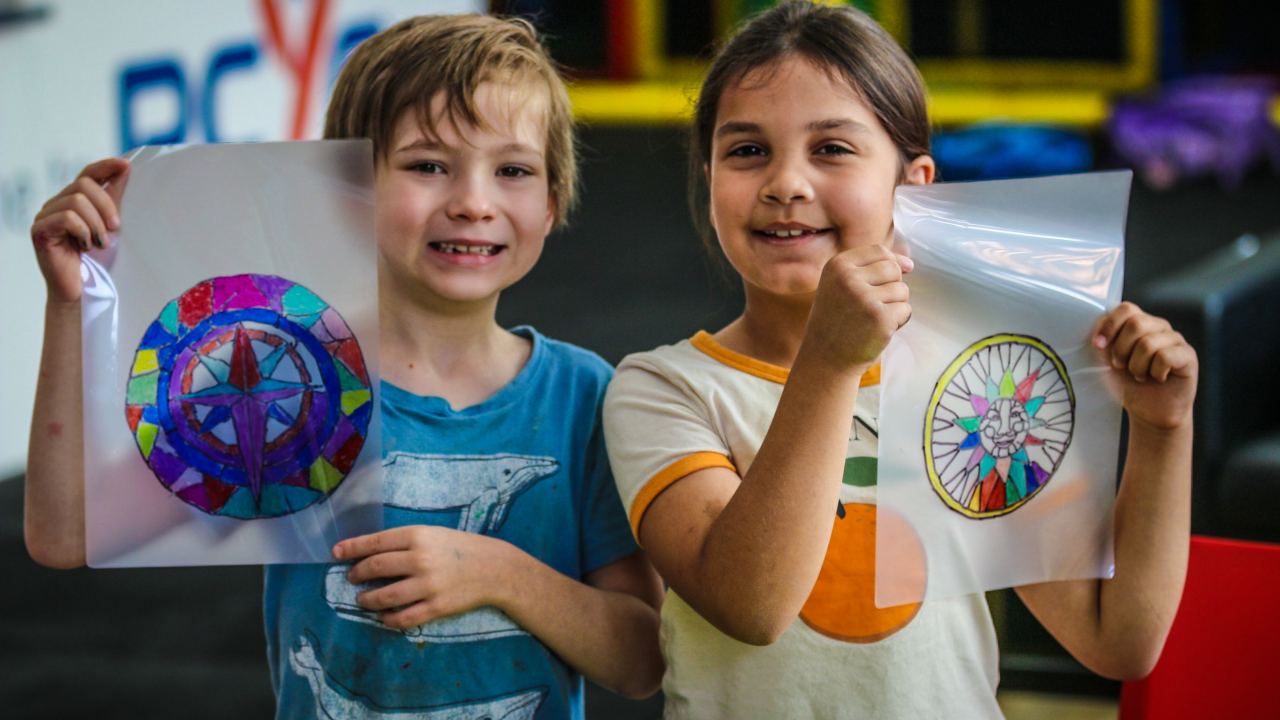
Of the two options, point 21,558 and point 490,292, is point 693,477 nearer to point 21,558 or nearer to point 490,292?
point 490,292

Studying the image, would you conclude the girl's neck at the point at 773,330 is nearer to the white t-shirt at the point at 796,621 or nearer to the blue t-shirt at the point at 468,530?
the white t-shirt at the point at 796,621

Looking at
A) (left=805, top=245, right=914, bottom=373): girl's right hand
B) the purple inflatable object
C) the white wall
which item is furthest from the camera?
the purple inflatable object

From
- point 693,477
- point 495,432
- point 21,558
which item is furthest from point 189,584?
point 693,477

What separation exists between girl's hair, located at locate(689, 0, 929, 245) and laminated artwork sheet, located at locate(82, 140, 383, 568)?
1.07 feet

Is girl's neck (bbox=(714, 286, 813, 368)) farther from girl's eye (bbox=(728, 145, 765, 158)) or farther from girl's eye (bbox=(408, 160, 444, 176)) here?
girl's eye (bbox=(408, 160, 444, 176))

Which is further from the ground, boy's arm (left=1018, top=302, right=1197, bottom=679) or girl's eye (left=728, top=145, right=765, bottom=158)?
girl's eye (left=728, top=145, right=765, bottom=158)

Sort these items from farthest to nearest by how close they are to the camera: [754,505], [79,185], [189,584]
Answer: [189,584], [79,185], [754,505]

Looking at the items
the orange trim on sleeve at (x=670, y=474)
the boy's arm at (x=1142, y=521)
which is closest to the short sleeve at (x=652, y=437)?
the orange trim on sleeve at (x=670, y=474)

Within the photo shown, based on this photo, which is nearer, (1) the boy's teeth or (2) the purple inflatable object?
(1) the boy's teeth

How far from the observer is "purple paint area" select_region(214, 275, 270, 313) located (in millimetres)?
1085

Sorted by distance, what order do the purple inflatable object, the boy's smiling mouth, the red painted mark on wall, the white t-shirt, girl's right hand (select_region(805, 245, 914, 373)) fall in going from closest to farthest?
1. girl's right hand (select_region(805, 245, 914, 373))
2. the white t-shirt
3. the boy's smiling mouth
4. the red painted mark on wall
5. the purple inflatable object

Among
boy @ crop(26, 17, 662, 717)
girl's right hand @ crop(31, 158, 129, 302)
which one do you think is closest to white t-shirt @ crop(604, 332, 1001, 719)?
boy @ crop(26, 17, 662, 717)

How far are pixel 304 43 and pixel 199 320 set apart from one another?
4.02 m

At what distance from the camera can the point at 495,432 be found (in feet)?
3.88
